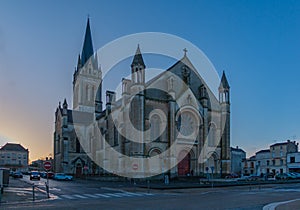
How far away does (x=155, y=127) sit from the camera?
4206 centimetres

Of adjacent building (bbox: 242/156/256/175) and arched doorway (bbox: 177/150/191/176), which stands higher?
arched doorway (bbox: 177/150/191/176)

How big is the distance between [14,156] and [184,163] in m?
90.4

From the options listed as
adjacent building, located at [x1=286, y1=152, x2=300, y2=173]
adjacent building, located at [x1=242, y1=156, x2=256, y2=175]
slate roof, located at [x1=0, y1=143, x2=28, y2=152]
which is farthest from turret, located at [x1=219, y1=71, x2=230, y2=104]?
slate roof, located at [x1=0, y1=143, x2=28, y2=152]

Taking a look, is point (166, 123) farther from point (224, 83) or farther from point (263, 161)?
point (263, 161)

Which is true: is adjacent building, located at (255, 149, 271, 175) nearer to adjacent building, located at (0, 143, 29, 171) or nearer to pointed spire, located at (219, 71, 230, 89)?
pointed spire, located at (219, 71, 230, 89)

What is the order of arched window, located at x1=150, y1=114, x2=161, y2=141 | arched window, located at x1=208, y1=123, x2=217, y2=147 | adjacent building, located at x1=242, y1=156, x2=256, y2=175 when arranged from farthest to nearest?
adjacent building, located at x1=242, y1=156, x2=256, y2=175
arched window, located at x1=208, y1=123, x2=217, y2=147
arched window, located at x1=150, y1=114, x2=161, y2=141

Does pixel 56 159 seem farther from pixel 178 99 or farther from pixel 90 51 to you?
pixel 178 99

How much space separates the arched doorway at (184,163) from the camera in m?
43.8

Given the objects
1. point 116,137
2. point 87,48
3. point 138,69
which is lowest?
point 116,137

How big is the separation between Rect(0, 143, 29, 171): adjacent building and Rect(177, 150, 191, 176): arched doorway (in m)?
85.2

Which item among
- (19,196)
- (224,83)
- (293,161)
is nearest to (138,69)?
(224,83)

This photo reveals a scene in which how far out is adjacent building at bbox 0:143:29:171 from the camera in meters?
113

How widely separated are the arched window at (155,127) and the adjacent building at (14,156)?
8582cm

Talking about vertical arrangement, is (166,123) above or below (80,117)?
below
